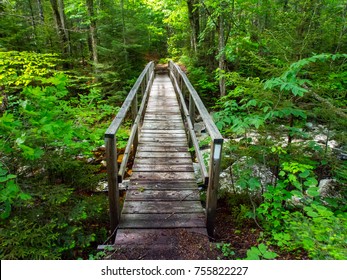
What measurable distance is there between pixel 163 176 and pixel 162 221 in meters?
1.03

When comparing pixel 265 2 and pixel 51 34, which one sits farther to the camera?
pixel 51 34

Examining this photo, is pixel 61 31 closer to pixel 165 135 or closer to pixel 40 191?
pixel 165 135

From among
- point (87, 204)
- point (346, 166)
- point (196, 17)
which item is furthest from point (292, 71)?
point (196, 17)

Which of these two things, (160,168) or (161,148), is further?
(161,148)

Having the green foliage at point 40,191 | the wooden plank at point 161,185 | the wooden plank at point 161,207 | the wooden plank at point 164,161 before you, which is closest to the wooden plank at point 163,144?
the wooden plank at point 164,161

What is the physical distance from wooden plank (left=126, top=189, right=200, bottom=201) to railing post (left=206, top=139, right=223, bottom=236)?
57cm

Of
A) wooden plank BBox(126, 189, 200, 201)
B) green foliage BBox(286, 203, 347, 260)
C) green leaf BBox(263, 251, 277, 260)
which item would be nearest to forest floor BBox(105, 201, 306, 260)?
green foliage BBox(286, 203, 347, 260)

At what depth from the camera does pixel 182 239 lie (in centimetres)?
263

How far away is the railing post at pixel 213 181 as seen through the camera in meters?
2.48

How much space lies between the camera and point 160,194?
341 cm

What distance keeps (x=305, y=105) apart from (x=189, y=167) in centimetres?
217

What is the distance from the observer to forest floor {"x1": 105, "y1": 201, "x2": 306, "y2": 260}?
2.41m

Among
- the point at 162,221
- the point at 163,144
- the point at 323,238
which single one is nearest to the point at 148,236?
the point at 162,221

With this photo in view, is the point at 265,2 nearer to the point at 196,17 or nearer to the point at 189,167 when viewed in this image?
the point at 196,17
